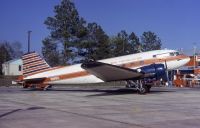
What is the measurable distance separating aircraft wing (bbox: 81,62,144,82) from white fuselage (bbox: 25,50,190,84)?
1.39 m

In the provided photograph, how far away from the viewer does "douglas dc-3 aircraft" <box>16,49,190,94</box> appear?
31062 mm

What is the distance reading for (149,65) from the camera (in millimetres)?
32156

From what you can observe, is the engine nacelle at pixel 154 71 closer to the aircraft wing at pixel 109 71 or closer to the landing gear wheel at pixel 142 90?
the aircraft wing at pixel 109 71

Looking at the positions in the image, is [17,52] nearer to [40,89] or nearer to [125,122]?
[40,89]

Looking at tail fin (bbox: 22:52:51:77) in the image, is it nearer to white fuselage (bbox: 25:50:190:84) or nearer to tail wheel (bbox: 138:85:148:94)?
white fuselage (bbox: 25:50:190:84)

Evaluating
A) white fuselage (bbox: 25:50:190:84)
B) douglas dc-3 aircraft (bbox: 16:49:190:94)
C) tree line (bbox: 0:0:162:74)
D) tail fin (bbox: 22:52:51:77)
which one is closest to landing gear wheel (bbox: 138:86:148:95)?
douglas dc-3 aircraft (bbox: 16:49:190:94)

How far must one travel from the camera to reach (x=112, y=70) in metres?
31.0

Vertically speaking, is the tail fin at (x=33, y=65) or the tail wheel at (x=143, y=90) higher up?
the tail fin at (x=33, y=65)

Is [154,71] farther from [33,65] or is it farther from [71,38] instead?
[71,38]

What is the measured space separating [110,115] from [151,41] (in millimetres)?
122031

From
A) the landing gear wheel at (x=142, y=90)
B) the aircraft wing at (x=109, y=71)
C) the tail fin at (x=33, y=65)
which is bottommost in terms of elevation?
the landing gear wheel at (x=142, y=90)

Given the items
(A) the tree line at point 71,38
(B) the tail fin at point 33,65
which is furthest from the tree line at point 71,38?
(B) the tail fin at point 33,65

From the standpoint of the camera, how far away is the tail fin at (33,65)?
37344mm

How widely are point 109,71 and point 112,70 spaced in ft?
1.46
